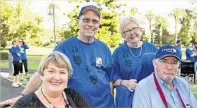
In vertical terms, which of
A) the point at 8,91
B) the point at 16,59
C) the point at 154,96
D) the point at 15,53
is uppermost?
the point at 154,96

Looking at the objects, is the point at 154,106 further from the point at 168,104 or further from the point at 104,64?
the point at 104,64

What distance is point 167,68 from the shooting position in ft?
9.82

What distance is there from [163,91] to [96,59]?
66 centimetres

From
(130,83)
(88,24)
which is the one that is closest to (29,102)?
(88,24)

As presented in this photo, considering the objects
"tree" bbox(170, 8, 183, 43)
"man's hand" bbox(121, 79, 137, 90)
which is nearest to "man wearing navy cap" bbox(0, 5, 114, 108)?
"man's hand" bbox(121, 79, 137, 90)

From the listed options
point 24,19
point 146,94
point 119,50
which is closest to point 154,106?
point 146,94

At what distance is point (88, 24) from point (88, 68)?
41cm

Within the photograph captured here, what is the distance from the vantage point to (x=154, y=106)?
9.50 feet

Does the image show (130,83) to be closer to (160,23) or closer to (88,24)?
(88,24)

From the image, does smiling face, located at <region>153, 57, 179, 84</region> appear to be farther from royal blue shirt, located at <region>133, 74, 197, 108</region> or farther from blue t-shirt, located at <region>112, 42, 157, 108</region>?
blue t-shirt, located at <region>112, 42, 157, 108</region>

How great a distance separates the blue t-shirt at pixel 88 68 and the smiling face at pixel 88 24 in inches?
3.3

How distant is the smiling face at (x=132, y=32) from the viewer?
347 cm

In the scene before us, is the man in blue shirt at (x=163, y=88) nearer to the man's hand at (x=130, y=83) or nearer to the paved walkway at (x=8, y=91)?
the man's hand at (x=130, y=83)

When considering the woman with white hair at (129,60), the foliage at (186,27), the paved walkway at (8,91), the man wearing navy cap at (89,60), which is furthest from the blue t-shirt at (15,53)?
the foliage at (186,27)
